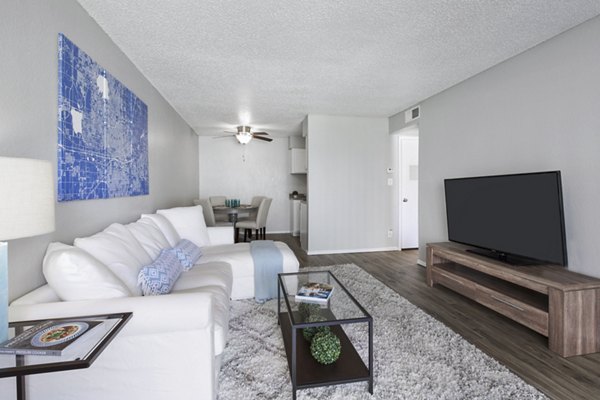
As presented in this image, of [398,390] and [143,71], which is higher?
[143,71]

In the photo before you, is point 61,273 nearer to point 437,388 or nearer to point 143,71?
point 437,388

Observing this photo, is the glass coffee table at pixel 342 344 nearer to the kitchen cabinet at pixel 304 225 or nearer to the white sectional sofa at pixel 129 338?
the white sectional sofa at pixel 129 338

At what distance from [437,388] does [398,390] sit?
0.76 feet

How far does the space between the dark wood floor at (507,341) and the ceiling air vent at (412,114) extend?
7.50ft

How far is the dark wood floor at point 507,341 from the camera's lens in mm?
1680

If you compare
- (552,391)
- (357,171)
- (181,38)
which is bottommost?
(552,391)

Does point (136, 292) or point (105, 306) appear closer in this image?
point (105, 306)

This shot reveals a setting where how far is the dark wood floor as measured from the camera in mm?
1680

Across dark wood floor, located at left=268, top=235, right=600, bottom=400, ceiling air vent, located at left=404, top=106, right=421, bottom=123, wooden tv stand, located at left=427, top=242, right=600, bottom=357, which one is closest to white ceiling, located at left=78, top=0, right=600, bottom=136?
ceiling air vent, located at left=404, top=106, right=421, bottom=123

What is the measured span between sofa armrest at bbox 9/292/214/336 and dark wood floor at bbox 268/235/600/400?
1.94 m

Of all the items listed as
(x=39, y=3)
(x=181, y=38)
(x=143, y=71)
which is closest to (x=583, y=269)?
(x=181, y=38)

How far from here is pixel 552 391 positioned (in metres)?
1.61

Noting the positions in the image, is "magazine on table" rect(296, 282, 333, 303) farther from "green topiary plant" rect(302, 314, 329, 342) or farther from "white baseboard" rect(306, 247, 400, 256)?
"white baseboard" rect(306, 247, 400, 256)

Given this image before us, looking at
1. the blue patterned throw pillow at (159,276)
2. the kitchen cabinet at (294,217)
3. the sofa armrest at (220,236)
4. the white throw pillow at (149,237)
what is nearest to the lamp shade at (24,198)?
the blue patterned throw pillow at (159,276)
